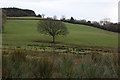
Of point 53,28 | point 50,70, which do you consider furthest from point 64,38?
point 50,70

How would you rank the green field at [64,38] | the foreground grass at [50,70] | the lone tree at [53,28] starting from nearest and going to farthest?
1. the foreground grass at [50,70]
2. the green field at [64,38]
3. the lone tree at [53,28]

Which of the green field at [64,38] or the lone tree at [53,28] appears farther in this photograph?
the lone tree at [53,28]

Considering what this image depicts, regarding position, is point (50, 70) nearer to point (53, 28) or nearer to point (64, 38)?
point (53, 28)

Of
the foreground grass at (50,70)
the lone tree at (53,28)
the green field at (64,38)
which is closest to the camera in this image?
the foreground grass at (50,70)

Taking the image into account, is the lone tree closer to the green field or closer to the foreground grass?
the green field

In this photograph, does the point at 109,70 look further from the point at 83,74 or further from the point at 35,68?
the point at 35,68

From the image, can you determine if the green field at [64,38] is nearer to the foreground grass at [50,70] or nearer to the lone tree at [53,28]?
the lone tree at [53,28]

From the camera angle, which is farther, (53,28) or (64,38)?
(64,38)

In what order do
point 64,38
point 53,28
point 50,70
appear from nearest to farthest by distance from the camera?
point 50,70 < point 53,28 < point 64,38

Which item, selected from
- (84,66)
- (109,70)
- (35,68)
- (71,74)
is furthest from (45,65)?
(109,70)

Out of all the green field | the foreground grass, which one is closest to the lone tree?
the green field

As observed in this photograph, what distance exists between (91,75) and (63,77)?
0.95 m

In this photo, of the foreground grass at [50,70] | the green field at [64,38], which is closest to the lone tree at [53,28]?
the green field at [64,38]

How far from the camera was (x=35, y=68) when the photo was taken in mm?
6410
